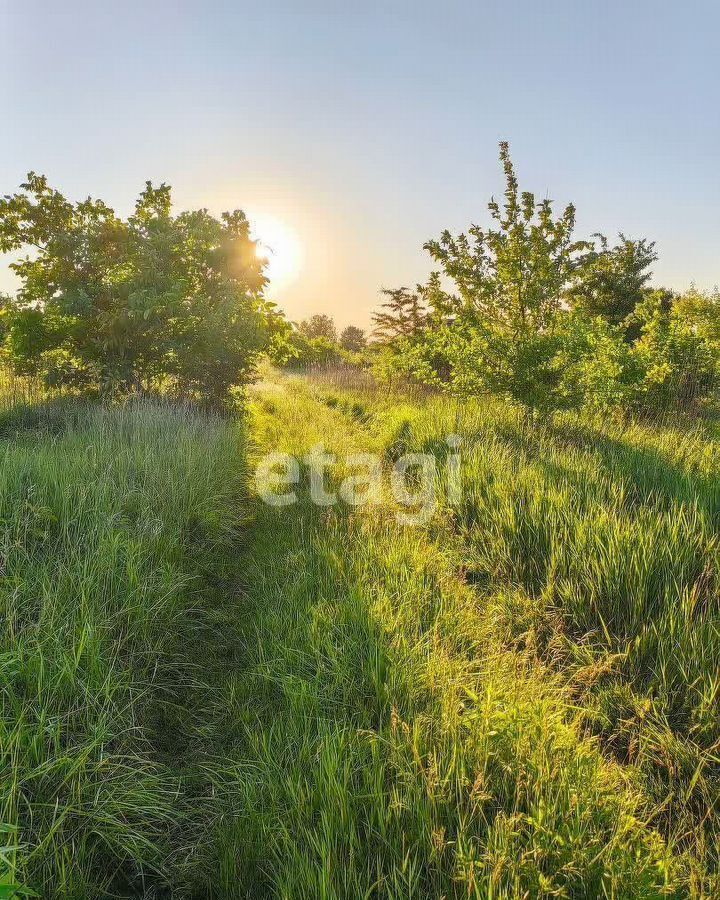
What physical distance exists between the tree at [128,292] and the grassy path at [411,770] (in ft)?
21.2

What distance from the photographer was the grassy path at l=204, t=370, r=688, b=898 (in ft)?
4.49

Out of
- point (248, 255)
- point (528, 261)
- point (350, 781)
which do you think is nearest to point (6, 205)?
point (248, 255)

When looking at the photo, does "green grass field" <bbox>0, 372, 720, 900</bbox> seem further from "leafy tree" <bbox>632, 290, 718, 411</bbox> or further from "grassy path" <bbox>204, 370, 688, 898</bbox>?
"leafy tree" <bbox>632, 290, 718, 411</bbox>

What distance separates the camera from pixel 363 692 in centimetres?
218

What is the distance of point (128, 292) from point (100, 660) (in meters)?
7.15

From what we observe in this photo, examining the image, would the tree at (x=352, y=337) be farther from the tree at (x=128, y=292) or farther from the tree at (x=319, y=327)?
the tree at (x=128, y=292)

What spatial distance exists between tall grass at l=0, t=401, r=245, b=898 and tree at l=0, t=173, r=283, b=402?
13.1 feet

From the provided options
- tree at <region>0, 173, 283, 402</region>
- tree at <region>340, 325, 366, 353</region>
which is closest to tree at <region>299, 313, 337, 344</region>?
tree at <region>340, 325, 366, 353</region>

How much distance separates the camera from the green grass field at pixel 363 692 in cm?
146

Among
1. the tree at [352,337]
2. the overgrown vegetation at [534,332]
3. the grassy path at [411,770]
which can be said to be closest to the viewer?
the grassy path at [411,770]

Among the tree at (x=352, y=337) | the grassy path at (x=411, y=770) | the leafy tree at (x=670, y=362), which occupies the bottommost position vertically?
the grassy path at (x=411, y=770)

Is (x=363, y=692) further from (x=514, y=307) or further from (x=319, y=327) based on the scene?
(x=319, y=327)

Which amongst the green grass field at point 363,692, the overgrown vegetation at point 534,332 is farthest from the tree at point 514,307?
the green grass field at point 363,692

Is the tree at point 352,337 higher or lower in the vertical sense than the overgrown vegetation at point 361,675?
higher
